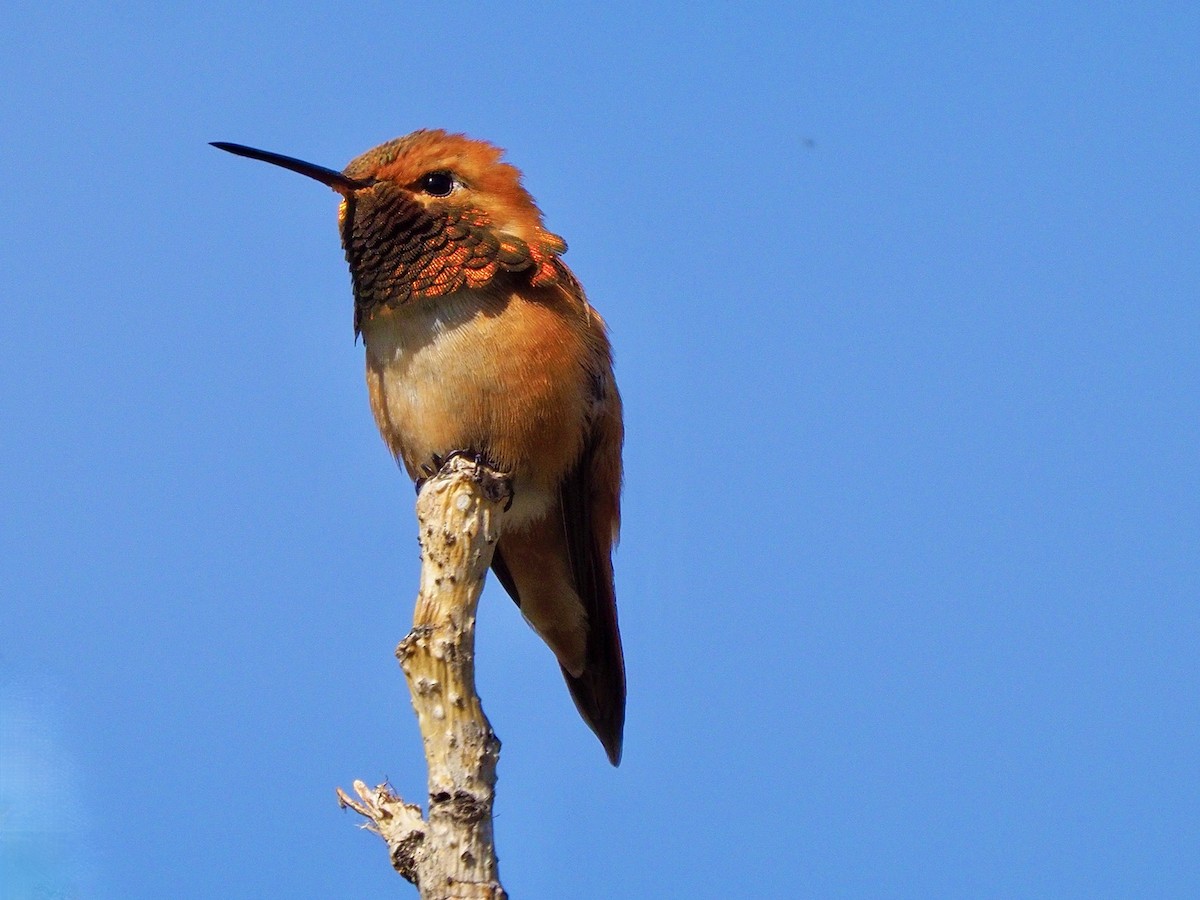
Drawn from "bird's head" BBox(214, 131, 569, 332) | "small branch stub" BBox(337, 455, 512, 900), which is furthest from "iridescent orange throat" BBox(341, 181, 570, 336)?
"small branch stub" BBox(337, 455, 512, 900)

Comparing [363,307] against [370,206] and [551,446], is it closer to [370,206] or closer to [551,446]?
[370,206]

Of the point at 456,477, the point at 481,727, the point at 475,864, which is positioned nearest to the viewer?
the point at 475,864

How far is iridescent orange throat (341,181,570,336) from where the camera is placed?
4.96 meters

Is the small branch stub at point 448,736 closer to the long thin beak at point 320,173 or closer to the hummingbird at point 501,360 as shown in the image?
the hummingbird at point 501,360

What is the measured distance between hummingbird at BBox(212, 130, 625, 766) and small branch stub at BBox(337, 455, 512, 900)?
2.09 feet

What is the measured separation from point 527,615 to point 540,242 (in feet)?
5.47

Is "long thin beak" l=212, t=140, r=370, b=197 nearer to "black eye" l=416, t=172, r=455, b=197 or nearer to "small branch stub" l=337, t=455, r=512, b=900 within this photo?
"black eye" l=416, t=172, r=455, b=197

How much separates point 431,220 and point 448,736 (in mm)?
2172

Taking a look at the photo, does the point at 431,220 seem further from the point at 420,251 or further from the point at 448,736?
the point at 448,736

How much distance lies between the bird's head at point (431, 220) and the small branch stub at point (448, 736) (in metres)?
1.03

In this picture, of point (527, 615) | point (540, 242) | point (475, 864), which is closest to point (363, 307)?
point (540, 242)

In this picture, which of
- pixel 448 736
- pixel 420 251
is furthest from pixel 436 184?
pixel 448 736

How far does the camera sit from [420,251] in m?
5.02

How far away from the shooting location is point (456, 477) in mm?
4625
